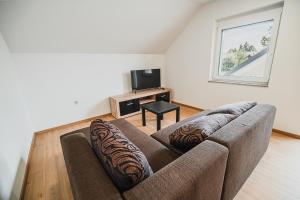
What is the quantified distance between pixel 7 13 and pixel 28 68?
88cm

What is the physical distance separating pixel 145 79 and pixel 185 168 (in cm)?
308

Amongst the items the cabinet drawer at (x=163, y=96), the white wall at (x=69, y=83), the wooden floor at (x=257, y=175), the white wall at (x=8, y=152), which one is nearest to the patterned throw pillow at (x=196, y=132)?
the wooden floor at (x=257, y=175)

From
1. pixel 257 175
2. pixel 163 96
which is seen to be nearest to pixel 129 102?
pixel 163 96

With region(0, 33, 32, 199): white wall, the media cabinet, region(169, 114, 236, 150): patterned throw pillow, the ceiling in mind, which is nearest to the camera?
region(169, 114, 236, 150): patterned throw pillow

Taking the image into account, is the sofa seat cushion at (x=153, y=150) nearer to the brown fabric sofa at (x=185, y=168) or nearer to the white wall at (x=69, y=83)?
the brown fabric sofa at (x=185, y=168)

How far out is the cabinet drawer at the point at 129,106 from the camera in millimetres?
3238

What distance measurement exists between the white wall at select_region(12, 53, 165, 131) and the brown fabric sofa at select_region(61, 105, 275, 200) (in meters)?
1.96

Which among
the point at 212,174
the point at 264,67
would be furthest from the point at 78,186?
the point at 264,67

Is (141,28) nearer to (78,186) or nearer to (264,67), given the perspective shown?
(264,67)

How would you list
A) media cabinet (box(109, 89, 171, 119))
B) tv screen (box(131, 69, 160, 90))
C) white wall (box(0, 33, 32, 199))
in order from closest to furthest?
white wall (box(0, 33, 32, 199))
media cabinet (box(109, 89, 171, 119))
tv screen (box(131, 69, 160, 90))

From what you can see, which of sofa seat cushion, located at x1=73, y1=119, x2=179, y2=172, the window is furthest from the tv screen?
sofa seat cushion, located at x1=73, y1=119, x2=179, y2=172

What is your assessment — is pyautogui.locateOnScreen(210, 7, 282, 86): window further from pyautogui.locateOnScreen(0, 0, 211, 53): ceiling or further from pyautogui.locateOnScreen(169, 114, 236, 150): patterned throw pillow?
pyautogui.locateOnScreen(169, 114, 236, 150): patterned throw pillow

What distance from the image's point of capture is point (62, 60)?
266 centimetres

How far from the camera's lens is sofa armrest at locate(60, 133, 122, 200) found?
2.05ft
